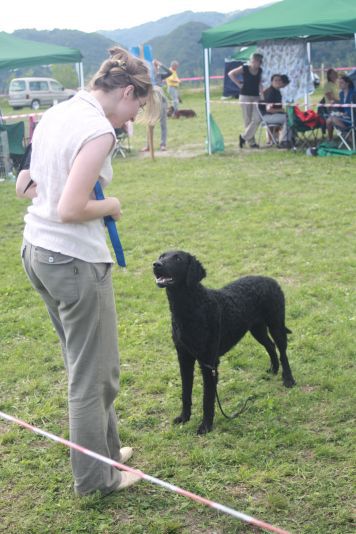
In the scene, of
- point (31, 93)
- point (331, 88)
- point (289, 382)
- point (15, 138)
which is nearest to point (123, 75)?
point (289, 382)

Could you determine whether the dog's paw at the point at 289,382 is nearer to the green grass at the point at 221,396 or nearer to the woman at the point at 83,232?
the green grass at the point at 221,396

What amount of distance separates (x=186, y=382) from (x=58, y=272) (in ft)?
4.25

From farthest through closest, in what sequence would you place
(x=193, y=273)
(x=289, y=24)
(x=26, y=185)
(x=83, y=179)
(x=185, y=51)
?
1. (x=185, y=51)
2. (x=289, y=24)
3. (x=193, y=273)
4. (x=26, y=185)
5. (x=83, y=179)

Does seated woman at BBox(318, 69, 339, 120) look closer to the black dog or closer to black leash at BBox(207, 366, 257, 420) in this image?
the black dog

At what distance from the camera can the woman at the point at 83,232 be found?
2.43 metres

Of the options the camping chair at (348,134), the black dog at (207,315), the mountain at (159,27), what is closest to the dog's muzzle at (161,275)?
the black dog at (207,315)

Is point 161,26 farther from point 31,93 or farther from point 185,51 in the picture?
point 31,93

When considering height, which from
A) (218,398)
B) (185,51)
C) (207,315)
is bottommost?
(218,398)

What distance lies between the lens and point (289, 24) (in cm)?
1166

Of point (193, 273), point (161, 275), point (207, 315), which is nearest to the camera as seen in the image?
point (161, 275)

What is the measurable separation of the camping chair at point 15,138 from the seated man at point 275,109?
489 centimetres

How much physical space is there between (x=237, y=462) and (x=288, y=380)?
2.97 ft

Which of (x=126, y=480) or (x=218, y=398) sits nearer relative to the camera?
(x=126, y=480)

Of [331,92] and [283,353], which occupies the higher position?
[331,92]
